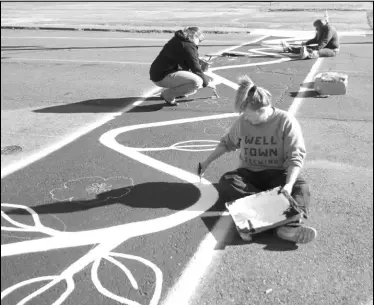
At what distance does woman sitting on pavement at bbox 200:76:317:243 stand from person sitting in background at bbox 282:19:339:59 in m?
7.68

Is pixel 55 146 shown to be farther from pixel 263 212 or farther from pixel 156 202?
pixel 263 212

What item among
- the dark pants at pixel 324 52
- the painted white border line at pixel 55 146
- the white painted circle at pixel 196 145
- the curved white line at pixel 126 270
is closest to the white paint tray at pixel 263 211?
the curved white line at pixel 126 270

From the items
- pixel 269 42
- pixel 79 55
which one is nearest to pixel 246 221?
pixel 79 55

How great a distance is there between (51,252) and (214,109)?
442 cm

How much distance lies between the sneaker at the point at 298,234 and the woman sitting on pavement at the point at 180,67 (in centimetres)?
420

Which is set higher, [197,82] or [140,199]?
[197,82]

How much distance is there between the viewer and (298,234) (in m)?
3.72

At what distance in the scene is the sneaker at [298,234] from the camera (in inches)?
146

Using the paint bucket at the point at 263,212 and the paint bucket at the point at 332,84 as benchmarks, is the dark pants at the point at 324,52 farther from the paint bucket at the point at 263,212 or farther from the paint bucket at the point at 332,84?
the paint bucket at the point at 263,212

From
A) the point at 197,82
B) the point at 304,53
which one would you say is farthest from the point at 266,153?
the point at 304,53

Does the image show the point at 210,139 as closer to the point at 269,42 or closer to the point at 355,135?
the point at 355,135

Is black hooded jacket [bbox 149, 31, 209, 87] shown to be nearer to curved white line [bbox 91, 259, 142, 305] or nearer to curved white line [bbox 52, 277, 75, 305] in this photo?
curved white line [bbox 91, 259, 142, 305]

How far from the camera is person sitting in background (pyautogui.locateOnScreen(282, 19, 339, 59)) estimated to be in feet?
36.8

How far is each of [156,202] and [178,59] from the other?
3.55 m
